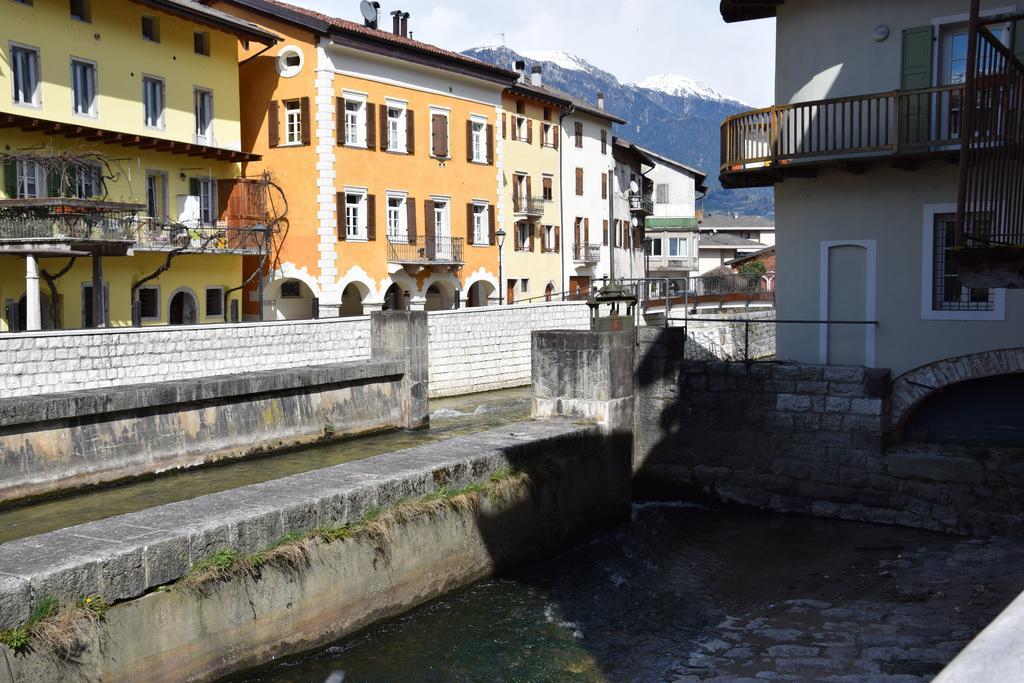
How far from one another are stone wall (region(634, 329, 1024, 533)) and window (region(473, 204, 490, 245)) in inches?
917

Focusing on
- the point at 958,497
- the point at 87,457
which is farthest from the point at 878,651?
the point at 87,457

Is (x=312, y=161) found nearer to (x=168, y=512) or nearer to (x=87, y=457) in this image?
(x=87, y=457)

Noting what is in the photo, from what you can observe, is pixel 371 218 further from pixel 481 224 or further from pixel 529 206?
pixel 529 206

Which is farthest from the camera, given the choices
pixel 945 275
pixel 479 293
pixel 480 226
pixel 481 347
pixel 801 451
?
pixel 479 293

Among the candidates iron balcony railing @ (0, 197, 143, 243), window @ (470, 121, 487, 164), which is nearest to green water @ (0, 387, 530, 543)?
iron balcony railing @ (0, 197, 143, 243)

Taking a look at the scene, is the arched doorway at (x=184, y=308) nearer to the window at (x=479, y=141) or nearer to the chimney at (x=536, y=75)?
the window at (x=479, y=141)

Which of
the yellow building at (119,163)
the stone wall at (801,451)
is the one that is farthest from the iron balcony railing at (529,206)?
the stone wall at (801,451)

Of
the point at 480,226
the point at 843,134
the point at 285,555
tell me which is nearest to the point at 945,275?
the point at 843,134

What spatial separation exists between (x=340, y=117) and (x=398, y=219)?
430cm

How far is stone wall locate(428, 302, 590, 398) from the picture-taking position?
26.2 metres

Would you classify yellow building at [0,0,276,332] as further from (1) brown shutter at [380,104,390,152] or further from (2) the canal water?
(2) the canal water

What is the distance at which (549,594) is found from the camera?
10.9 metres

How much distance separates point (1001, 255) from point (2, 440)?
12.1 m

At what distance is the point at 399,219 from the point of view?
3503 cm
